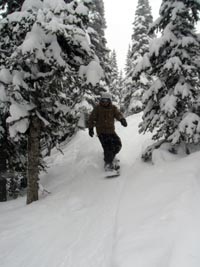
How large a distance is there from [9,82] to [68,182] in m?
3.89

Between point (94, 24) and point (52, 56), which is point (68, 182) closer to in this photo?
point (52, 56)

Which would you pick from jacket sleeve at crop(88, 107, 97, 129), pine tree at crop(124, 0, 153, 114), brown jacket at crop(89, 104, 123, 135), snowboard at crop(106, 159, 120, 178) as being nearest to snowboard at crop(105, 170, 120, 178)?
snowboard at crop(106, 159, 120, 178)

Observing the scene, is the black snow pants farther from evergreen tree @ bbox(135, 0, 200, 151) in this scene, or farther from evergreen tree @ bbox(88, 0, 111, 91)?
evergreen tree @ bbox(88, 0, 111, 91)

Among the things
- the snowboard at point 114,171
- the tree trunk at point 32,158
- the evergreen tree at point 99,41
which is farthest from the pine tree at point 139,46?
the tree trunk at point 32,158

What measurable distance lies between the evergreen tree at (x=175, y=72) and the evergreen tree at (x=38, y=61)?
211 cm

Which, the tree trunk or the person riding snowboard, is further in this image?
the person riding snowboard

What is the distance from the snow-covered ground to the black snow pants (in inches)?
21.5

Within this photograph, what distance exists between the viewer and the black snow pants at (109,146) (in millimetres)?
10109

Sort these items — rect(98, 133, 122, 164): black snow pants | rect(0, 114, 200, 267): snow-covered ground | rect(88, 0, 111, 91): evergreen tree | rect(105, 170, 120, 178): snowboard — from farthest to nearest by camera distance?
rect(88, 0, 111, 91): evergreen tree
rect(98, 133, 122, 164): black snow pants
rect(105, 170, 120, 178): snowboard
rect(0, 114, 200, 267): snow-covered ground

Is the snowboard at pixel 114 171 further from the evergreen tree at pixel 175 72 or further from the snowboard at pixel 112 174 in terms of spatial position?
the evergreen tree at pixel 175 72

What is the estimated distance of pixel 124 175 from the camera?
9367 millimetres

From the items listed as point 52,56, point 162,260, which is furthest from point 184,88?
point 162,260

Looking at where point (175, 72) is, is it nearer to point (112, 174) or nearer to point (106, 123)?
point (106, 123)

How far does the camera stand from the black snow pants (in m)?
10.1
